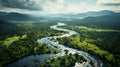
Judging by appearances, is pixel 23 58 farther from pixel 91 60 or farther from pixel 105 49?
pixel 105 49

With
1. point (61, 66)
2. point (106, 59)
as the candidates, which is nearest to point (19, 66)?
point (61, 66)

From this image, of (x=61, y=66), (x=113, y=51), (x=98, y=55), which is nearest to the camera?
(x=61, y=66)

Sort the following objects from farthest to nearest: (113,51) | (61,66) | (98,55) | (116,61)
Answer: (113,51) < (98,55) < (116,61) < (61,66)

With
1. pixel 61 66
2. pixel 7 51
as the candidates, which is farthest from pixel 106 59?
pixel 7 51

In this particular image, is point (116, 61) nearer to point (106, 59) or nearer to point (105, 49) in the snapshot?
point (106, 59)

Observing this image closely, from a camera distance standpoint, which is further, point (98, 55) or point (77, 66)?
point (98, 55)

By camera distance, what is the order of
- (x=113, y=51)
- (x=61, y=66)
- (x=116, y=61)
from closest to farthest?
(x=61, y=66) → (x=116, y=61) → (x=113, y=51)

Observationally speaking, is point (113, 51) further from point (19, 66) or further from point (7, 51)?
point (7, 51)

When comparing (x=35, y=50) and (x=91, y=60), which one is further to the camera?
(x=35, y=50)

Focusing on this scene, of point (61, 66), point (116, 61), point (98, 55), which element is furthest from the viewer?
point (98, 55)
